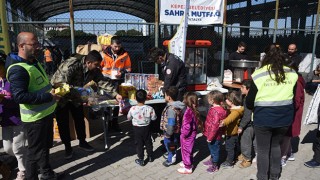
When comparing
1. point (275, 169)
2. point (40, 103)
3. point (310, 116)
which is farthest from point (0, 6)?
point (310, 116)

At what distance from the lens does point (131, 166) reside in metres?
4.03

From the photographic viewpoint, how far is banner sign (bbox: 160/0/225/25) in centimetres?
612

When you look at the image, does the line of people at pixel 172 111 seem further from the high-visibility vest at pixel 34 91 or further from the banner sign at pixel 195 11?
the banner sign at pixel 195 11

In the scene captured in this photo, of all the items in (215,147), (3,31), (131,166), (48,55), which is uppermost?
(3,31)

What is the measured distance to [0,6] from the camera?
435 centimetres

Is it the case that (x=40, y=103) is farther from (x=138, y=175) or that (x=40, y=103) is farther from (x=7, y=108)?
(x=138, y=175)

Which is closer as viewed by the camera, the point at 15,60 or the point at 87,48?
the point at 15,60

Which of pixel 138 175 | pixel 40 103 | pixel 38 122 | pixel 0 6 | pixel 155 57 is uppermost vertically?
pixel 0 6

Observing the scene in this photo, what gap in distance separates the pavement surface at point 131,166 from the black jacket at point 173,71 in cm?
124

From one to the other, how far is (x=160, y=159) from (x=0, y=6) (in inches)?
146

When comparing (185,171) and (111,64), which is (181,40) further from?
(185,171)

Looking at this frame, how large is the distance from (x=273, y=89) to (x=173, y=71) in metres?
1.83

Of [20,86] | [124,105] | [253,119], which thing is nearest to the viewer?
[20,86]

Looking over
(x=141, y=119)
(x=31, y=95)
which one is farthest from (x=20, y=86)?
(x=141, y=119)
